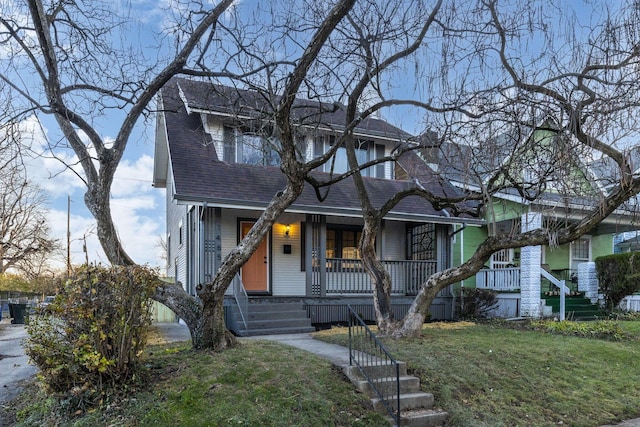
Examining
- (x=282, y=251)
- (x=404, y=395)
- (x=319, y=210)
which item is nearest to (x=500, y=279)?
(x=319, y=210)

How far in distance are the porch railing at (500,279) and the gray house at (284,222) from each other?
2.11m

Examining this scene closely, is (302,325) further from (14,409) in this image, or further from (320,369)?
(14,409)

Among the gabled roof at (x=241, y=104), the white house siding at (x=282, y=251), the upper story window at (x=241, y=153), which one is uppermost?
the gabled roof at (x=241, y=104)

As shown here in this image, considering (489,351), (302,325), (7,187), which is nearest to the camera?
(489,351)

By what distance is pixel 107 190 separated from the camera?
7027 millimetres

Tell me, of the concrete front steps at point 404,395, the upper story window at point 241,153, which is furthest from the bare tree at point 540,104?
the upper story window at point 241,153

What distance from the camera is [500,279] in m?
14.7

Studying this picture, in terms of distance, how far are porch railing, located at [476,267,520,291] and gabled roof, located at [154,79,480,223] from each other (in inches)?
96.3

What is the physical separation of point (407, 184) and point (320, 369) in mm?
9962

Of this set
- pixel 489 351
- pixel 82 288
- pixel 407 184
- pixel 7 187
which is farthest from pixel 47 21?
pixel 7 187

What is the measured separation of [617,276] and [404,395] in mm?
11809

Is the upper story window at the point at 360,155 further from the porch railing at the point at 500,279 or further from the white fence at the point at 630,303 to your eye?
the white fence at the point at 630,303

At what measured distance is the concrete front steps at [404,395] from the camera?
5.28m

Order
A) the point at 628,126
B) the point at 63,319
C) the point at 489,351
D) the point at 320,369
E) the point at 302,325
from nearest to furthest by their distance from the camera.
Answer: the point at 63,319 < the point at 320,369 < the point at 628,126 < the point at 489,351 < the point at 302,325
